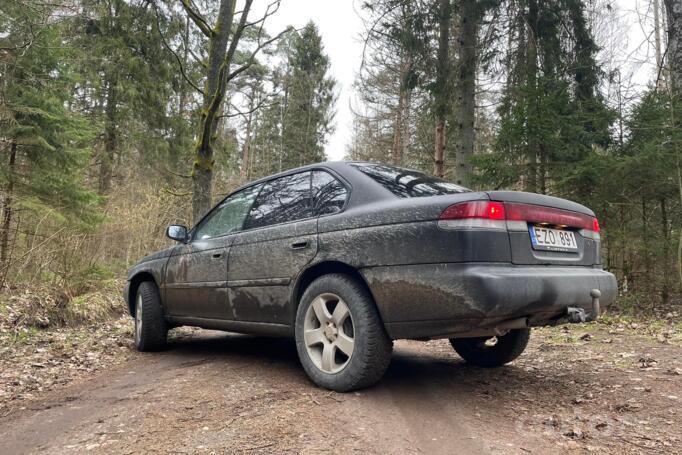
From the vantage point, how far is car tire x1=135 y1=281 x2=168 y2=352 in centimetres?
480

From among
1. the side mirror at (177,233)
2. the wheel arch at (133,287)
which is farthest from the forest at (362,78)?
the side mirror at (177,233)

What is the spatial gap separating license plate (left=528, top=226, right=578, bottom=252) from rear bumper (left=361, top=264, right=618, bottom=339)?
14 centimetres

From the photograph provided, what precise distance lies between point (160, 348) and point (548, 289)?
4.01 metres

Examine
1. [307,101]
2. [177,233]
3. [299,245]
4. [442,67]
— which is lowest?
[299,245]

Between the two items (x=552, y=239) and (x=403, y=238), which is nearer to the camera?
(x=403, y=238)

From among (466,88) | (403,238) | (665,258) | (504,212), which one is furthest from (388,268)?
(466,88)

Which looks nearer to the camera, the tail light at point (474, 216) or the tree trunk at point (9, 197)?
the tail light at point (474, 216)

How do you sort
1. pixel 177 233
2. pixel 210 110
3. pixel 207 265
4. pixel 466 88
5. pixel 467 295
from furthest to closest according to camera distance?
pixel 466 88
pixel 210 110
pixel 177 233
pixel 207 265
pixel 467 295

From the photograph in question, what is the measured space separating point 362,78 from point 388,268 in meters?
9.16

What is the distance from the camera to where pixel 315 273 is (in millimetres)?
3293

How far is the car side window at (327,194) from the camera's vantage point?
3250 millimetres

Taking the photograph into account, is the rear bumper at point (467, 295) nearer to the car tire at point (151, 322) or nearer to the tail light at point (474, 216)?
the tail light at point (474, 216)

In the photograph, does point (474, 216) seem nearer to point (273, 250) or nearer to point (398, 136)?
point (273, 250)

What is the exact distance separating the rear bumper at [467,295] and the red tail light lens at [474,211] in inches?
10.8
